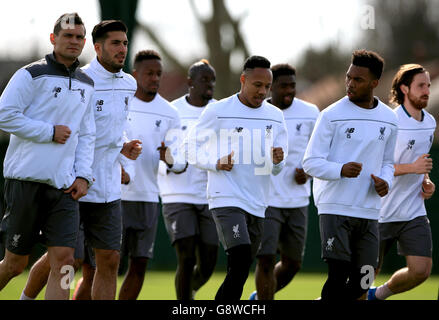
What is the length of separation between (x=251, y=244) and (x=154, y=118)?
7.21 feet

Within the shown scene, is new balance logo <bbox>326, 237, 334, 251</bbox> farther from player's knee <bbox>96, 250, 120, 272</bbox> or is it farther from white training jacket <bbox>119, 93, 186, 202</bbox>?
white training jacket <bbox>119, 93, 186, 202</bbox>

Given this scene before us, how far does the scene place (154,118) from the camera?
9.92 meters

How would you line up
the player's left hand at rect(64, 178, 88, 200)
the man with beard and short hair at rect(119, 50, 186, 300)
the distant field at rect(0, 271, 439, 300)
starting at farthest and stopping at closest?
the distant field at rect(0, 271, 439, 300), the man with beard and short hair at rect(119, 50, 186, 300), the player's left hand at rect(64, 178, 88, 200)

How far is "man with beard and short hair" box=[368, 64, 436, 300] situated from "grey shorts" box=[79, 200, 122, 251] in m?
2.84

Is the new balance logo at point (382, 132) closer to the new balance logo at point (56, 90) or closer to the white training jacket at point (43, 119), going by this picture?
the white training jacket at point (43, 119)

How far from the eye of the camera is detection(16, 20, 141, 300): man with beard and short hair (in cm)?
810

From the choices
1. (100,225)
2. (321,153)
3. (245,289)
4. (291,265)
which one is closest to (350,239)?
(321,153)

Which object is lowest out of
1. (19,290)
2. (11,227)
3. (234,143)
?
(19,290)

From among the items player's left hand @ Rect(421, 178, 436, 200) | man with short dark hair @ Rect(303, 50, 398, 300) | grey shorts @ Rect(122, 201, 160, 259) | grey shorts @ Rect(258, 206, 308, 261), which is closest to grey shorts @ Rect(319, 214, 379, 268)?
man with short dark hair @ Rect(303, 50, 398, 300)

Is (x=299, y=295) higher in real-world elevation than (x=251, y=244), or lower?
lower

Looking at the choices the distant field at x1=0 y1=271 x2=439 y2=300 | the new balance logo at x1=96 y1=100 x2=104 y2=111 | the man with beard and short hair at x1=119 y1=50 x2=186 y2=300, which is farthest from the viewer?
the distant field at x1=0 y1=271 x2=439 y2=300

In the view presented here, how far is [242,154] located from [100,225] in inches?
55.7

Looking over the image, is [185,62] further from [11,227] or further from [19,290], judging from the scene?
[11,227]
